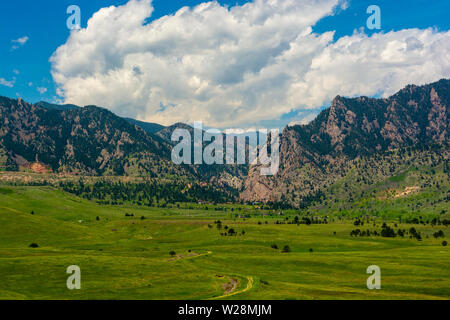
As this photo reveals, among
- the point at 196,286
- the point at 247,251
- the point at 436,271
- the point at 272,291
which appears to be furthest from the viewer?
the point at 247,251

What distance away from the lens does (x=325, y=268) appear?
118688 mm
